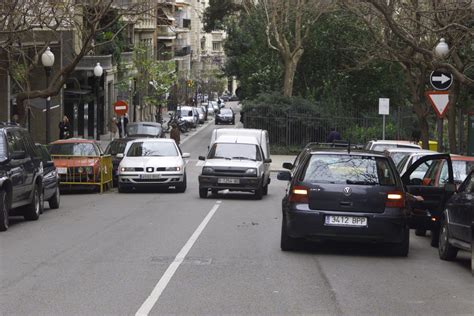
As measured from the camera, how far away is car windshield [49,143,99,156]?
26.6 metres

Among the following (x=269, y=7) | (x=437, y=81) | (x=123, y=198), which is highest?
(x=269, y=7)

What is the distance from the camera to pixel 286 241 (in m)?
13.3

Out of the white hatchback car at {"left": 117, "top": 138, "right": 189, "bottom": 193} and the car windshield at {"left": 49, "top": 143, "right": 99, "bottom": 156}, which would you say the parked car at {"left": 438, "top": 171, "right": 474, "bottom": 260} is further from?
the car windshield at {"left": 49, "top": 143, "right": 99, "bottom": 156}

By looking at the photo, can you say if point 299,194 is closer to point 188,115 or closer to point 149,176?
point 149,176

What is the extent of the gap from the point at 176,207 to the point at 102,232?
5628mm

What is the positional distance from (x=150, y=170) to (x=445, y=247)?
13.5m

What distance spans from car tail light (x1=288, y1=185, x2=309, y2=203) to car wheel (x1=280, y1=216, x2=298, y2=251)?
0.45m

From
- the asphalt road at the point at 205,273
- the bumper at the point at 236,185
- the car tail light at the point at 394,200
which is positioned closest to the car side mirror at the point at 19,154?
the asphalt road at the point at 205,273

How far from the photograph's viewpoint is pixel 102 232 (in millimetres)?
15875

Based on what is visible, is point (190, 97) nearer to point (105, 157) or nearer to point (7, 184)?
point (105, 157)

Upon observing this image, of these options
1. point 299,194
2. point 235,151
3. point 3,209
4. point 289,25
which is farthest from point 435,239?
point 289,25

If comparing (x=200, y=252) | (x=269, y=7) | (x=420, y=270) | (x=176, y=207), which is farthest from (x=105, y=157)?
(x=269, y=7)

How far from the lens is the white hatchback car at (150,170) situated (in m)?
25.4

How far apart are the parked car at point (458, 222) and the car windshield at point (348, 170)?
37.1 inches
